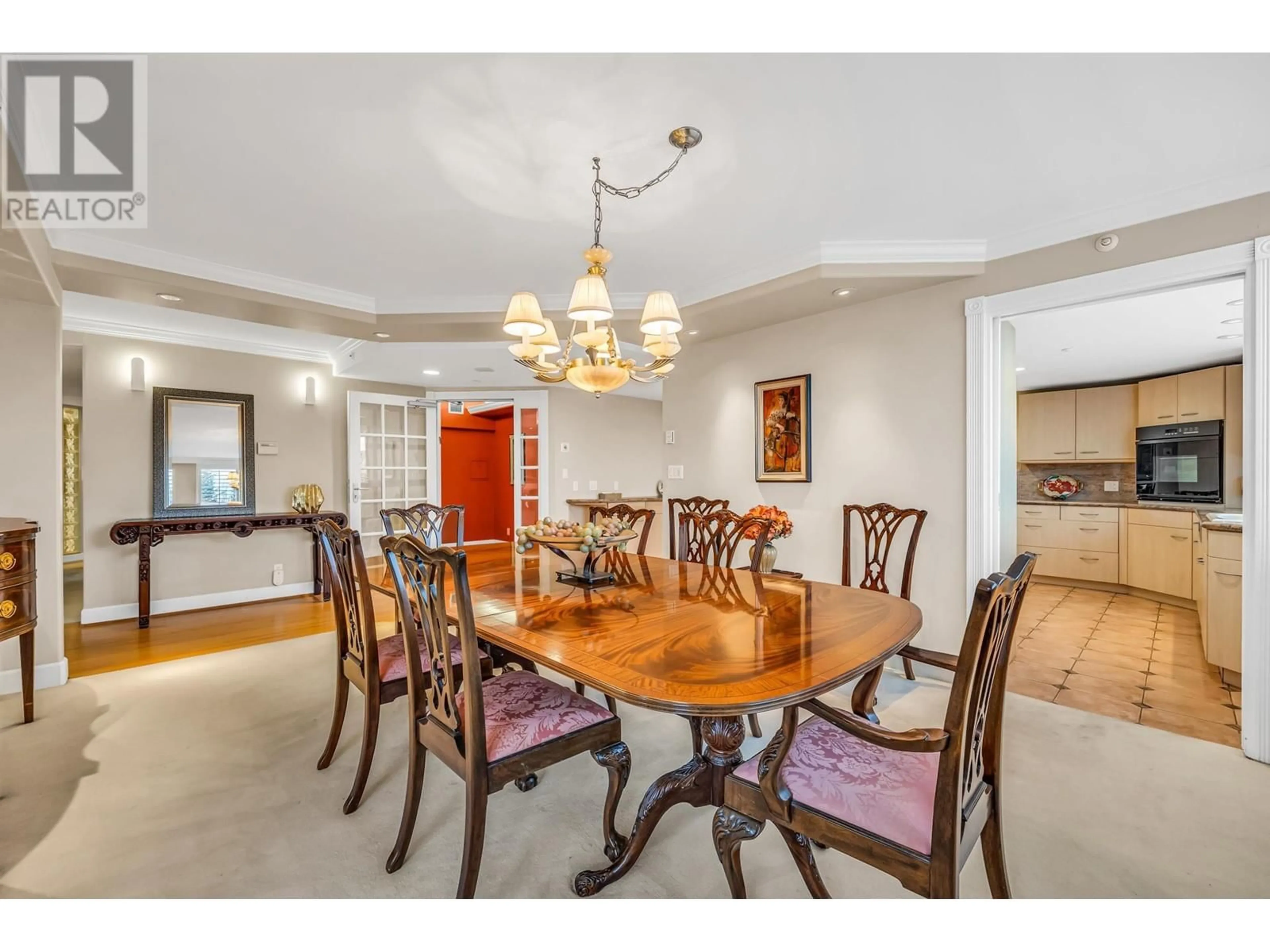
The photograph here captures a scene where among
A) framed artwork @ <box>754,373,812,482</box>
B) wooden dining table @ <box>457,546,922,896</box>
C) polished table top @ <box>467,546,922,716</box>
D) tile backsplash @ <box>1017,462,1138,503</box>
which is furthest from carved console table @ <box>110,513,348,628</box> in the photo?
tile backsplash @ <box>1017,462,1138,503</box>

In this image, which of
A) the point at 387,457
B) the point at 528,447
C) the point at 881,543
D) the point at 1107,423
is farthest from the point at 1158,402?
the point at 387,457

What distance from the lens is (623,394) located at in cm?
703

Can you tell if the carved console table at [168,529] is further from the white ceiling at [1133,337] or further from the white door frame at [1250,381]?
the white ceiling at [1133,337]

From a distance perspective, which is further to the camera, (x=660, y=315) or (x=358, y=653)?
(x=660, y=315)

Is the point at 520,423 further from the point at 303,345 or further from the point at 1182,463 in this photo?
the point at 1182,463

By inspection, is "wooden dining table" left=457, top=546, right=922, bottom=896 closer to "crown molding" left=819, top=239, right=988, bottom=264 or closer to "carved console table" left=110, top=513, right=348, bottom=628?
"crown molding" left=819, top=239, right=988, bottom=264

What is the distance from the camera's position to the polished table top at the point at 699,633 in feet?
3.79

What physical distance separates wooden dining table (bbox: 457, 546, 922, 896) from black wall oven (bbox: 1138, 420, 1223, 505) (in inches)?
189

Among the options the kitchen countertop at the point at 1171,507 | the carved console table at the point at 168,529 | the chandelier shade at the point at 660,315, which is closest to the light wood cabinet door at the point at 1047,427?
the kitchen countertop at the point at 1171,507

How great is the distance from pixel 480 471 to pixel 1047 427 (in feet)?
25.7

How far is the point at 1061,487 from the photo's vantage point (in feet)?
19.9

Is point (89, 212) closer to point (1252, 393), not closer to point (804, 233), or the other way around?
point (804, 233)

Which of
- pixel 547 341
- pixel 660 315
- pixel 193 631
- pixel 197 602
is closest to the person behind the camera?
pixel 660 315

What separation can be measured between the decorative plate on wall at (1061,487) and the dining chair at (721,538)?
4868 mm
